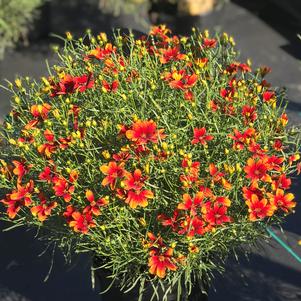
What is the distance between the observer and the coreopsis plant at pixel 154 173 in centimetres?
226

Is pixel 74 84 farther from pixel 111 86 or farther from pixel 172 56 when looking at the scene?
pixel 172 56

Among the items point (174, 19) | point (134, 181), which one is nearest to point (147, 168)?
point (134, 181)

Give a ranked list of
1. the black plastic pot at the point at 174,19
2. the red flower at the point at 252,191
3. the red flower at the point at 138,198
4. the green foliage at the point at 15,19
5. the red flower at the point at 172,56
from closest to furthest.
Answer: the red flower at the point at 138,198, the red flower at the point at 252,191, the red flower at the point at 172,56, the green foliage at the point at 15,19, the black plastic pot at the point at 174,19

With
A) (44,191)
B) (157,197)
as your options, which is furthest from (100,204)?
(44,191)

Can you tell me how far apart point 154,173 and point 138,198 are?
212 millimetres

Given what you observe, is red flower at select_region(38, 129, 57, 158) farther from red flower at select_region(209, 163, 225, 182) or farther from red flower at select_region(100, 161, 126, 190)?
red flower at select_region(209, 163, 225, 182)

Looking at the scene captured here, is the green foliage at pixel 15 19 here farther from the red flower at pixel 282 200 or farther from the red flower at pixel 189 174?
the red flower at pixel 282 200

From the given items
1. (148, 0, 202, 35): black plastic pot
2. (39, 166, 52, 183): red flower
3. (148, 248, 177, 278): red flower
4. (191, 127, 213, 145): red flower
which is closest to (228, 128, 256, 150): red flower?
(191, 127, 213, 145): red flower

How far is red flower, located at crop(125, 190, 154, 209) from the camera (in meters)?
2.18

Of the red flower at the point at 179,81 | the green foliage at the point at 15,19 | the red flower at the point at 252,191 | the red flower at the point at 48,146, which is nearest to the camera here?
the red flower at the point at 252,191

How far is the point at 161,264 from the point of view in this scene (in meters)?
2.22

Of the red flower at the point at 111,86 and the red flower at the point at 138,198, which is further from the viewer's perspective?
the red flower at the point at 111,86

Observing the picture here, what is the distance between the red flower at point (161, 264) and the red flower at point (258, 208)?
1.24 feet

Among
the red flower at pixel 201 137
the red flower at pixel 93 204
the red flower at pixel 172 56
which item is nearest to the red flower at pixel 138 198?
the red flower at pixel 93 204
